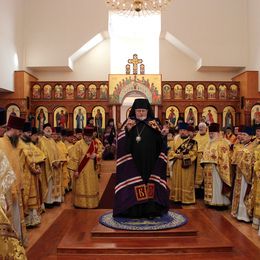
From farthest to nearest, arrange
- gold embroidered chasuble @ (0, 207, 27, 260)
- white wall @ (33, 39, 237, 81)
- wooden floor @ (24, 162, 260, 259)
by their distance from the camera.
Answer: white wall @ (33, 39, 237, 81), wooden floor @ (24, 162, 260, 259), gold embroidered chasuble @ (0, 207, 27, 260)

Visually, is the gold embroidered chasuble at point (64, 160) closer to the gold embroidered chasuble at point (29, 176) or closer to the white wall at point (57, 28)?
the gold embroidered chasuble at point (29, 176)

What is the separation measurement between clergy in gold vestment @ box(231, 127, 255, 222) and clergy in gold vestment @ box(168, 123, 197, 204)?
1.43 metres

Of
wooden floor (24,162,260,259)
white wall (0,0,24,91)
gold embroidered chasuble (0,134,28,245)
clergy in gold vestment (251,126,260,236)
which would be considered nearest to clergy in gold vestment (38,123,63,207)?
wooden floor (24,162,260,259)

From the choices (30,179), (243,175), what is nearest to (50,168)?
(30,179)

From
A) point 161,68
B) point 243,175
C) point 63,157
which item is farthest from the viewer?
point 161,68

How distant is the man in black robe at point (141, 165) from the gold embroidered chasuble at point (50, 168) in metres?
2.69

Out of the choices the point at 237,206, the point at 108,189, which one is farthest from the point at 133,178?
the point at 108,189

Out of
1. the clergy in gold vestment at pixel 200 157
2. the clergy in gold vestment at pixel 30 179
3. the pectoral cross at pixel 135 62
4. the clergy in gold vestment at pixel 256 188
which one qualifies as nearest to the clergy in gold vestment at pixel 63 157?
the clergy in gold vestment at pixel 30 179

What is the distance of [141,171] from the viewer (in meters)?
5.94

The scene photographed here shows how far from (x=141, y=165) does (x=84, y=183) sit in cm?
291

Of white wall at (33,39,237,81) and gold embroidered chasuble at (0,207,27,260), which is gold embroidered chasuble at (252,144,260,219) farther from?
white wall at (33,39,237,81)

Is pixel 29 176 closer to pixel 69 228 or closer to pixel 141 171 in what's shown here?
pixel 69 228

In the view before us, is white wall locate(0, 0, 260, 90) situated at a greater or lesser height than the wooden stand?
greater

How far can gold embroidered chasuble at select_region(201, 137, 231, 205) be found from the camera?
836 cm
